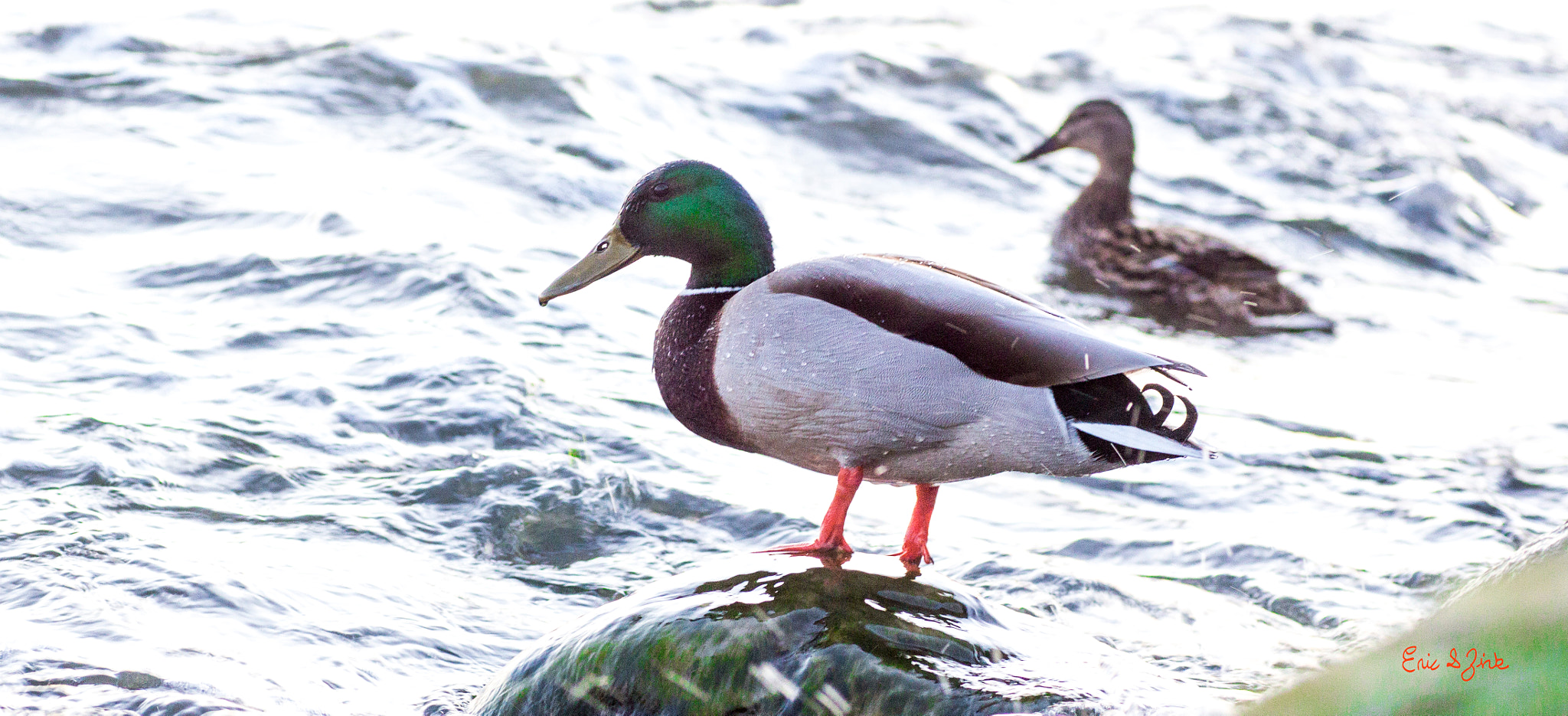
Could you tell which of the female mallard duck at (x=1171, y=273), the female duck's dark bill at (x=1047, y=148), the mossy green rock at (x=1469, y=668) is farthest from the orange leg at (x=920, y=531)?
the female duck's dark bill at (x=1047, y=148)

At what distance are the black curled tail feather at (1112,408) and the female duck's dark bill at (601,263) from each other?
1.26 m

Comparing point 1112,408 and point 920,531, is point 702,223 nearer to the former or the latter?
point 920,531

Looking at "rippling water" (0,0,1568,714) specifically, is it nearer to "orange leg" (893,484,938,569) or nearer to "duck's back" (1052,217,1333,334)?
"duck's back" (1052,217,1333,334)

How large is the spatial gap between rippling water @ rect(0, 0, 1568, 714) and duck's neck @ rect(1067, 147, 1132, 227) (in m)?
0.39

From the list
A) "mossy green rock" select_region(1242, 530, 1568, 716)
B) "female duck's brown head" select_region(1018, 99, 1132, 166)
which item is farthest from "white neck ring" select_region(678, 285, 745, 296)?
"female duck's brown head" select_region(1018, 99, 1132, 166)

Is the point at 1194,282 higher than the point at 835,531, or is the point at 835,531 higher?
the point at 835,531

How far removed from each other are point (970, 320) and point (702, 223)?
0.81 m

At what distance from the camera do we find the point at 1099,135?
10156mm

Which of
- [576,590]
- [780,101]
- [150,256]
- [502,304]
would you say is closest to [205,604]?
[576,590]

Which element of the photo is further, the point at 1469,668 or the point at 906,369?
the point at 906,369

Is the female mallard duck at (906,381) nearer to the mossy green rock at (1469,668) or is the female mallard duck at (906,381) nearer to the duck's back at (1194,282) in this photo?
the mossy green rock at (1469,668)
